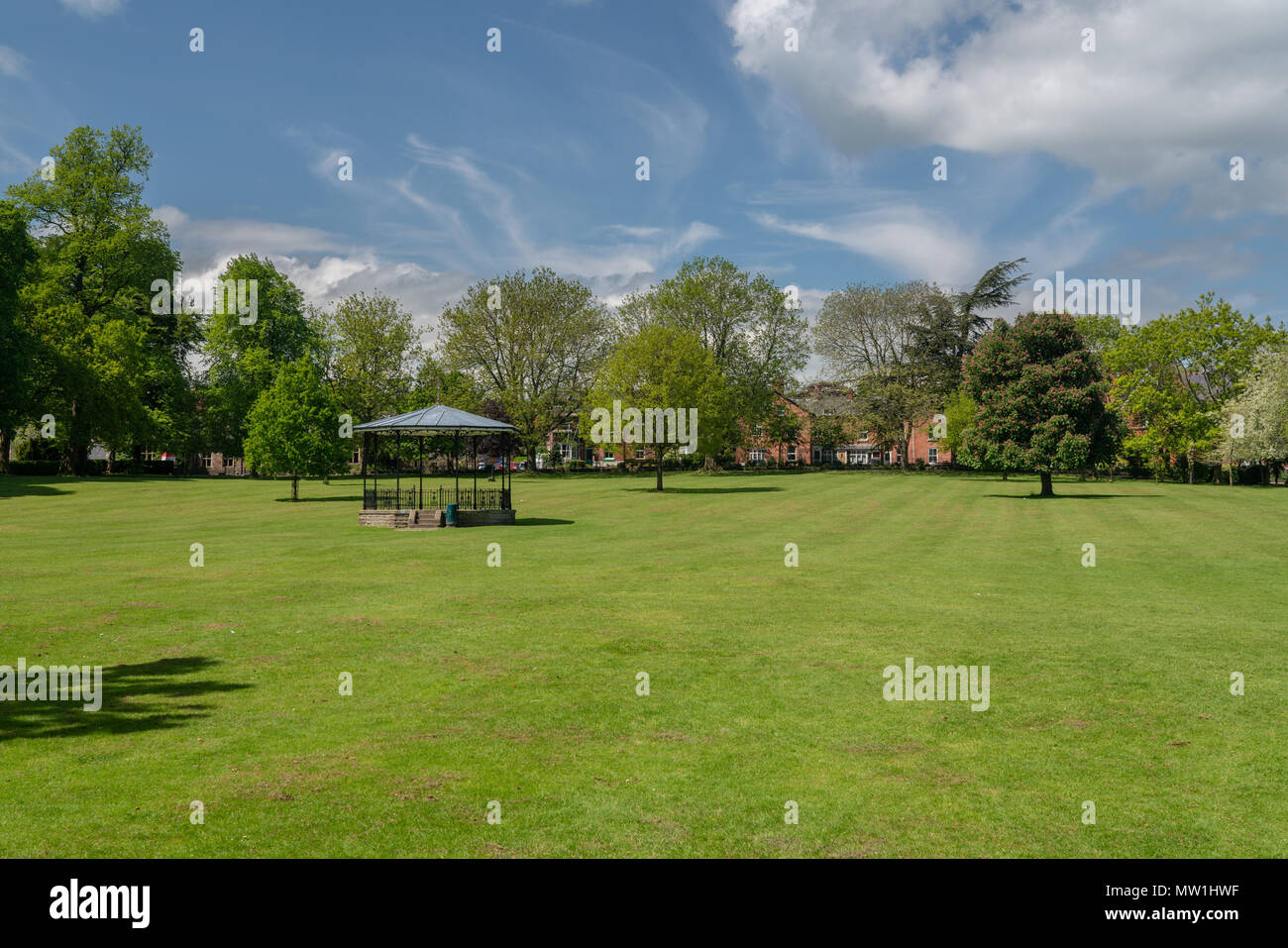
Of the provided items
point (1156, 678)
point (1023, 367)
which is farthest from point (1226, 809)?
point (1023, 367)

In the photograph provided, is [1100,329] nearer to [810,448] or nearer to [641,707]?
[810,448]

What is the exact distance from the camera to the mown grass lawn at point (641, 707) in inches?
268

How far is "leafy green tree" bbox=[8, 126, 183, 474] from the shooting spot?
58.3 metres

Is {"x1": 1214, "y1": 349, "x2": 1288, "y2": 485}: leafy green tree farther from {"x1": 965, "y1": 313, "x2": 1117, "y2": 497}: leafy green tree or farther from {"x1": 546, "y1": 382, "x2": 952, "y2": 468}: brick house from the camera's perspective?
{"x1": 546, "y1": 382, "x2": 952, "y2": 468}: brick house

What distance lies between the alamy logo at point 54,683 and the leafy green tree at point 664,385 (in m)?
44.6

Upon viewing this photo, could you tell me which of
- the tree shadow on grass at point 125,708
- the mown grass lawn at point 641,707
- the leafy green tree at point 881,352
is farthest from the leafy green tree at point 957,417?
the tree shadow on grass at point 125,708

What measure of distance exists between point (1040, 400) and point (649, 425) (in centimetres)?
2389

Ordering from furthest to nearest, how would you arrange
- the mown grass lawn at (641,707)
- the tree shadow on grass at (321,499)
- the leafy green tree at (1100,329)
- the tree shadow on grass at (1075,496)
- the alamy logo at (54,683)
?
the leafy green tree at (1100,329)
the tree shadow on grass at (321,499)
the tree shadow on grass at (1075,496)
the alamy logo at (54,683)
the mown grass lawn at (641,707)

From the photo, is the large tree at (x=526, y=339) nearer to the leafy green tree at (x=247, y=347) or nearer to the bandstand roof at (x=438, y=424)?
the leafy green tree at (x=247, y=347)

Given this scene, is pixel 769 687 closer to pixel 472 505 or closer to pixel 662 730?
pixel 662 730

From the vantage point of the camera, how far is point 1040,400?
5116 cm

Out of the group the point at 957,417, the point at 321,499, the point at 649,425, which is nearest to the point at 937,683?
the point at 649,425

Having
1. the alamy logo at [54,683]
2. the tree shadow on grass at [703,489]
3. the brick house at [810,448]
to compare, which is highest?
the brick house at [810,448]

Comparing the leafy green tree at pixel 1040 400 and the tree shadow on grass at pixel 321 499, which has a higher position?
the leafy green tree at pixel 1040 400
